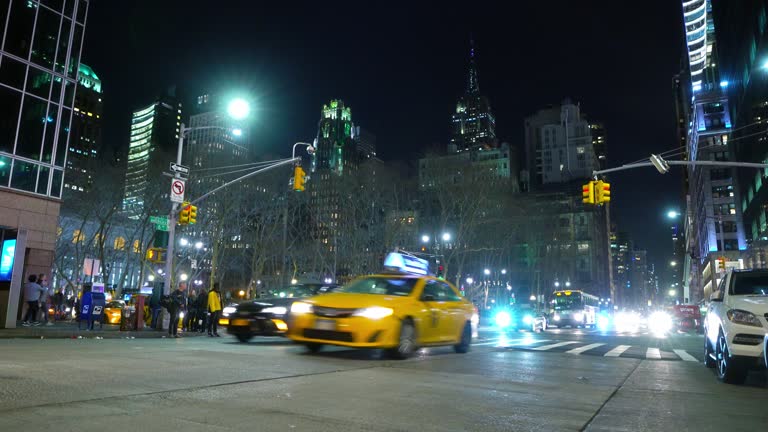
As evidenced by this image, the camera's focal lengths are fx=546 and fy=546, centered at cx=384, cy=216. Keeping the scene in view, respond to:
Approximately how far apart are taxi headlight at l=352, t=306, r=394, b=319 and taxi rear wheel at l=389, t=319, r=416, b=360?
557mm

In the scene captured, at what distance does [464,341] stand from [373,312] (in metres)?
3.56

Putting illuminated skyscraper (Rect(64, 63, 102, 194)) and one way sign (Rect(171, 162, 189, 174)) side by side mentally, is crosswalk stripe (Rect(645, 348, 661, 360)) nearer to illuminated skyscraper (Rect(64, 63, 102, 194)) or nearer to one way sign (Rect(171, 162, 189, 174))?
one way sign (Rect(171, 162, 189, 174))

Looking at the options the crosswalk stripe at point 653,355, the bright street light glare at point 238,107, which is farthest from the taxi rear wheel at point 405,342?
the bright street light glare at point 238,107

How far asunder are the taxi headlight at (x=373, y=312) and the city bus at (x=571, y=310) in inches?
1459

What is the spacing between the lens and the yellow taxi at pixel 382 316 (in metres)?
9.25

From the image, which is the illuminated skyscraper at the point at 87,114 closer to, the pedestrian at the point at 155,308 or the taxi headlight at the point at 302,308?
the pedestrian at the point at 155,308

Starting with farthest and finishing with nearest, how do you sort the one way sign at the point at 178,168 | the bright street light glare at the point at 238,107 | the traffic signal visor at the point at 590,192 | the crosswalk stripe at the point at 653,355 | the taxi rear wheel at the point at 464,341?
the bright street light glare at the point at 238,107
the traffic signal visor at the point at 590,192
the one way sign at the point at 178,168
the crosswalk stripe at the point at 653,355
the taxi rear wheel at the point at 464,341

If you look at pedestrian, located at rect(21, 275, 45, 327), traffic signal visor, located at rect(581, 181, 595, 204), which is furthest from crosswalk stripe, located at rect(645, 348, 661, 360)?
pedestrian, located at rect(21, 275, 45, 327)

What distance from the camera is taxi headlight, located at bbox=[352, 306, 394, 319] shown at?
9.23 m

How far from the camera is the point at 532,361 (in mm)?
10445

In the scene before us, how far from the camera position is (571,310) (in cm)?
4297

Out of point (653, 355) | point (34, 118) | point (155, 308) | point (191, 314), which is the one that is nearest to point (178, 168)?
point (155, 308)

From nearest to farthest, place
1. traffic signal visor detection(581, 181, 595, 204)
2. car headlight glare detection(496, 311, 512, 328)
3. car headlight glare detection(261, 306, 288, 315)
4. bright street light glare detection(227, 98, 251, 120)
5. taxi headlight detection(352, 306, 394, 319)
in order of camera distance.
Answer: taxi headlight detection(352, 306, 394, 319) → car headlight glare detection(261, 306, 288, 315) → traffic signal visor detection(581, 181, 595, 204) → bright street light glare detection(227, 98, 251, 120) → car headlight glare detection(496, 311, 512, 328)

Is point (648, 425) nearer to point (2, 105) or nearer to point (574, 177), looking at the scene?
point (2, 105)
